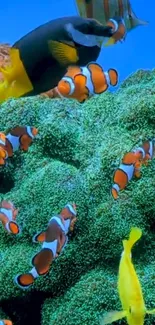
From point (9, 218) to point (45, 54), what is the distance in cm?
105

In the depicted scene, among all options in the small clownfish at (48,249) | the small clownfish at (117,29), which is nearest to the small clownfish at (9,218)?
the small clownfish at (48,249)

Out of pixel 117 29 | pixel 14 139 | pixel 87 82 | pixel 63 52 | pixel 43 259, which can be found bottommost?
pixel 43 259

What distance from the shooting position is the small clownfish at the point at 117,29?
5.13ft

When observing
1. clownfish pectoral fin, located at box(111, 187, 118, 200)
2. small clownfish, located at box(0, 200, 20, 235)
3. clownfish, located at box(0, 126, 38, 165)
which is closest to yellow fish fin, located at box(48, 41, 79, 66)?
clownfish pectoral fin, located at box(111, 187, 118, 200)

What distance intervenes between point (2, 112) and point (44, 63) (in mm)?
1605

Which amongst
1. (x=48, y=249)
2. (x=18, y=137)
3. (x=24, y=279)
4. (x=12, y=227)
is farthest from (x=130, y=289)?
(x=18, y=137)

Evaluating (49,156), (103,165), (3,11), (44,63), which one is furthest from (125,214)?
(3,11)

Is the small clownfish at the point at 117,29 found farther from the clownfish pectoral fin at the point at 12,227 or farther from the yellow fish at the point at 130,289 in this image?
the clownfish pectoral fin at the point at 12,227

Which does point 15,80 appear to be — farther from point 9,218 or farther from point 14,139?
point 9,218

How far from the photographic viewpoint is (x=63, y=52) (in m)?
1.47

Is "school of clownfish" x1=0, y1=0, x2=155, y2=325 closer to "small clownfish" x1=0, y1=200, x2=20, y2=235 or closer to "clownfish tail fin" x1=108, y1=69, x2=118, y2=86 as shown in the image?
"clownfish tail fin" x1=108, y1=69, x2=118, y2=86

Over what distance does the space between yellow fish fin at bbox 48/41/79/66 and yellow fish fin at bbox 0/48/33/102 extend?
0.10 metres

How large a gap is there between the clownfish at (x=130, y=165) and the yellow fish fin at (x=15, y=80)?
0.69 m

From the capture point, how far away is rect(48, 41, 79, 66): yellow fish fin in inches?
57.7
